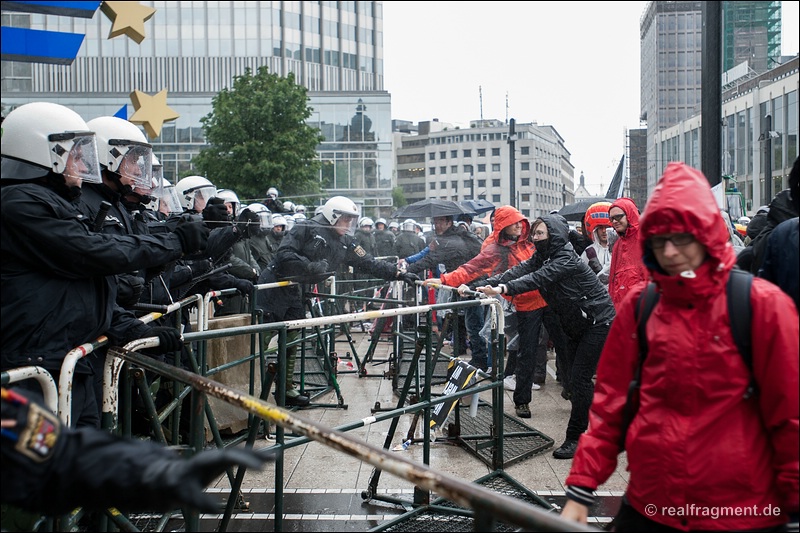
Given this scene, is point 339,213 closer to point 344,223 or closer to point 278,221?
point 344,223

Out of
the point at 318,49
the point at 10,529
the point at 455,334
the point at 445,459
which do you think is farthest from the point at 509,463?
the point at 318,49

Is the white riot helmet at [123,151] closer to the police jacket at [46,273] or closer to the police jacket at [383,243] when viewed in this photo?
the police jacket at [46,273]

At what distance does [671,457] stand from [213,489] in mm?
3824

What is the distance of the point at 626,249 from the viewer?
22.7ft

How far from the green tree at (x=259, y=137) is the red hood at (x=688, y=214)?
86.2ft

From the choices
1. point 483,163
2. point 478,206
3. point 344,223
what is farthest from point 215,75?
point 483,163

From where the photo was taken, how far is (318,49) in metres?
68.6

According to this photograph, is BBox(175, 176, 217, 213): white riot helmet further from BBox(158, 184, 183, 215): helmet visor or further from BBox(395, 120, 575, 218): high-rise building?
BBox(395, 120, 575, 218): high-rise building

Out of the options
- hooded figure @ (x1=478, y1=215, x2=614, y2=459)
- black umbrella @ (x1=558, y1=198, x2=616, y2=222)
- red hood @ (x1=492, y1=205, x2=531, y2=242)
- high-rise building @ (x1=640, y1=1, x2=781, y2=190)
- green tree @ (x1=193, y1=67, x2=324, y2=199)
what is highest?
high-rise building @ (x1=640, y1=1, x2=781, y2=190)

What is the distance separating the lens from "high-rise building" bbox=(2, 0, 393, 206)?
50.8m

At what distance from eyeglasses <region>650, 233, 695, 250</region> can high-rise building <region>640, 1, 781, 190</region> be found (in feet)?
41.7

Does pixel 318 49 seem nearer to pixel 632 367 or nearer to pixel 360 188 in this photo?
pixel 360 188

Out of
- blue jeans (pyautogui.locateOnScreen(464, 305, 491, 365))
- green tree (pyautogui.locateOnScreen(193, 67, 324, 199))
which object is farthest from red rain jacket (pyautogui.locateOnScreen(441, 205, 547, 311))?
green tree (pyautogui.locateOnScreen(193, 67, 324, 199))

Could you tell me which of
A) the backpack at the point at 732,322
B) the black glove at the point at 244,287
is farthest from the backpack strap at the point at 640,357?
the black glove at the point at 244,287
